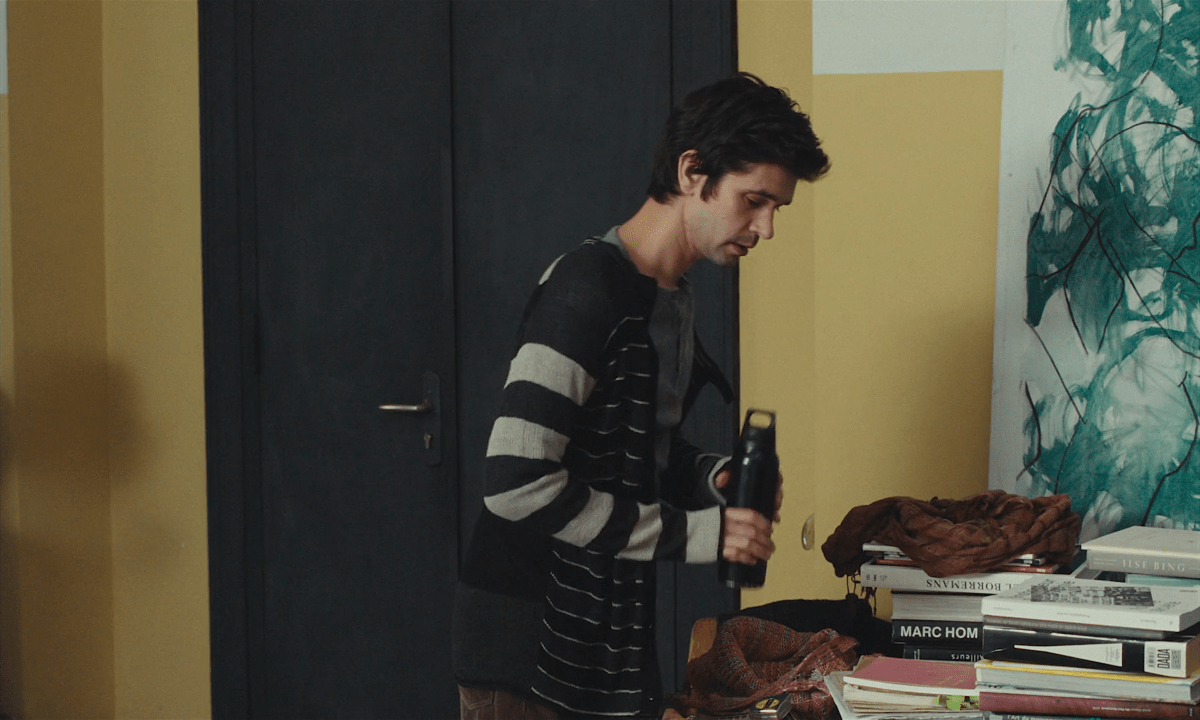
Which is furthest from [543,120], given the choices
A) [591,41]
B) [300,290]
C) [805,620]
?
[805,620]

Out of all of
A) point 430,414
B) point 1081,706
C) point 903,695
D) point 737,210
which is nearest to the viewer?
point 1081,706

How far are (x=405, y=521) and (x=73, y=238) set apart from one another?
116 centimetres

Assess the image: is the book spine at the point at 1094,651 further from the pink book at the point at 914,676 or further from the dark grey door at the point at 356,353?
the dark grey door at the point at 356,353

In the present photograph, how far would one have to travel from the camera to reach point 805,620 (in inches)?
68.5

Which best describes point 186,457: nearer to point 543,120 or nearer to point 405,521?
point 405,521

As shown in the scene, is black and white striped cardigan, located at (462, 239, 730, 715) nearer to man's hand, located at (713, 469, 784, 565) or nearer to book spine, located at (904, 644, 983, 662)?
man's hand, located at (713, 469, 784, 565)

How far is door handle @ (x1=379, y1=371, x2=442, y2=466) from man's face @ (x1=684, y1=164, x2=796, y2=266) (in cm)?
134

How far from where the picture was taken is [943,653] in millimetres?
1540

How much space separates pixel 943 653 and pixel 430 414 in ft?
4.98

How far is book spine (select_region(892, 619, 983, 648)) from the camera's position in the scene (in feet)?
5.12

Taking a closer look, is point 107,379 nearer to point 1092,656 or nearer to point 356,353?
point 356,353

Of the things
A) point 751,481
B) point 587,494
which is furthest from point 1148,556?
point 587,494

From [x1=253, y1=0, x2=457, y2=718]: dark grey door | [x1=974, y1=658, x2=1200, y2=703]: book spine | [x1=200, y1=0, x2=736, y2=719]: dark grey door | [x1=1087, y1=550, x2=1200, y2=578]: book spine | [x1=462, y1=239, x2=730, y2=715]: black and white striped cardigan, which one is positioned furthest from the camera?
[x1=253, y1=0, x2=457, y2=718]: dark grey door

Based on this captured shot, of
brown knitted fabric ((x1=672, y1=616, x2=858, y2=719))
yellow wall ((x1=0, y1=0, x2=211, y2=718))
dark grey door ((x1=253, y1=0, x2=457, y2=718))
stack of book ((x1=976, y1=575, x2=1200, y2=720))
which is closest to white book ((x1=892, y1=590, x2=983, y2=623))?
brown knitted fabric ((x1=672, y1=616, x2=858, y2=719))
